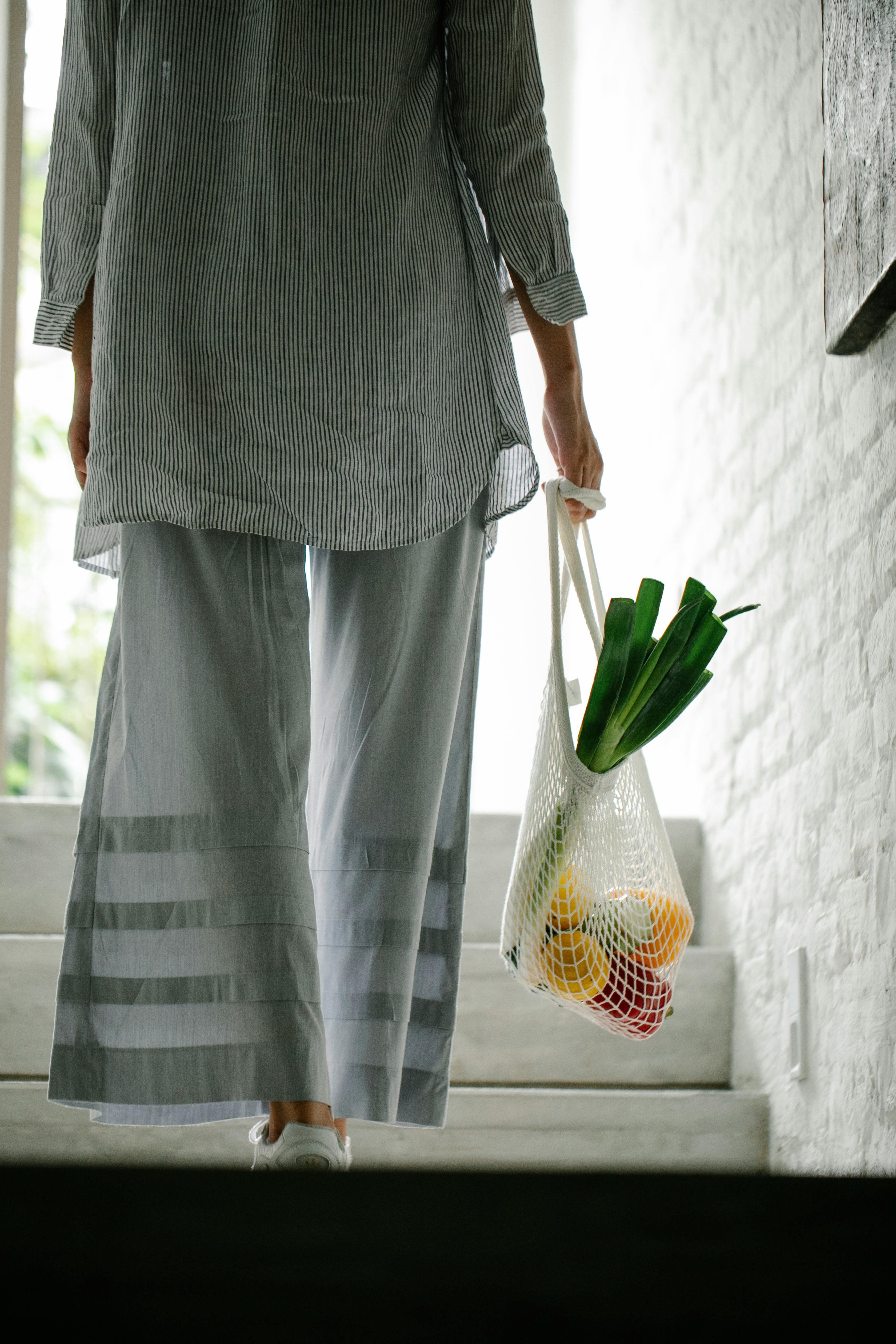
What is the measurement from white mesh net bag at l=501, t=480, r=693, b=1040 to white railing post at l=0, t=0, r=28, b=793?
2107 mm

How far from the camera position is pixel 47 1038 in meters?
1.61

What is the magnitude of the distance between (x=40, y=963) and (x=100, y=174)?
1.01 meters

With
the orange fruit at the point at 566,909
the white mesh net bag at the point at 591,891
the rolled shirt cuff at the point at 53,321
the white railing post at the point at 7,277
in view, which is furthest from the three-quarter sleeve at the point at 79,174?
the white railing post at the point at 7,277

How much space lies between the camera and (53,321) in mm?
1167

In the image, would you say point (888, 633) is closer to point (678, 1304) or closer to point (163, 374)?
point (163, 374)

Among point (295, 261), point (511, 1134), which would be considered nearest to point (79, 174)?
point (295, 261)

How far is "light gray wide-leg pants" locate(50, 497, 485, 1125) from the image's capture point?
0.99 meters

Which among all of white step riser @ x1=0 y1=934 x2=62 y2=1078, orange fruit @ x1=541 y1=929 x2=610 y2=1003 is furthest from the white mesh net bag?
white step riser @ x1=0 y1=934 x2=62 y2=1078

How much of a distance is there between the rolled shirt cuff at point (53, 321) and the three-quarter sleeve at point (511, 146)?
0.42 metres

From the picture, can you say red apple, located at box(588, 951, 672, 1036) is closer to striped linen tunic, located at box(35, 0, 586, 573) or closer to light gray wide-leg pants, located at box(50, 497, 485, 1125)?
light gray wide-leg pants, located at box(50, 497, 485, 1125)

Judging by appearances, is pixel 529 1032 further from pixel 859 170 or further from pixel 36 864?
pixel 859 170

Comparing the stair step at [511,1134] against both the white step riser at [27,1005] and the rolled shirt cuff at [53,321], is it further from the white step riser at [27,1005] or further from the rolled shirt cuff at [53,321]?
the rolled shirt cuff at [53,321]

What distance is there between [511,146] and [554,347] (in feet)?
0.65

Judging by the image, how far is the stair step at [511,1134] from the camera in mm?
1449
